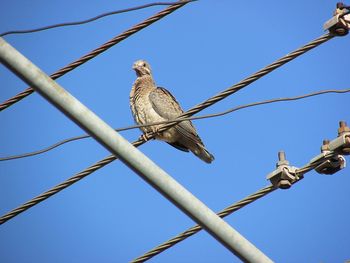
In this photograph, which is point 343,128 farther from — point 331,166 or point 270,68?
point 270,68

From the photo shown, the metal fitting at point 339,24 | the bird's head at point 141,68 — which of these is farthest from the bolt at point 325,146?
the bird's head at point 141,68

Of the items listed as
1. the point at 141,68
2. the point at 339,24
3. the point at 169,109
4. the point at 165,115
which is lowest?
the point at 339,24

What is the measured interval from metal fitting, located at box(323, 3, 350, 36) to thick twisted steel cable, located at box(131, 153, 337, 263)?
1.03 m

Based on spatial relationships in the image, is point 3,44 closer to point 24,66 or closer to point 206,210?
point 24,66

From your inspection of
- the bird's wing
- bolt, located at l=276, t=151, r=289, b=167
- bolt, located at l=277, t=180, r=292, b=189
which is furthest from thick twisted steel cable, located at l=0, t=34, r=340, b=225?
the bird's wing

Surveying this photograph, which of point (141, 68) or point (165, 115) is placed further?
point (141, 68)

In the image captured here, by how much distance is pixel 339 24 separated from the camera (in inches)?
231

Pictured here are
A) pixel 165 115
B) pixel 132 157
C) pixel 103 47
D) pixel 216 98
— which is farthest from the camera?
pixel 165 115

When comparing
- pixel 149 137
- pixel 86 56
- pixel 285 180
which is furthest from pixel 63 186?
pixel 149 137

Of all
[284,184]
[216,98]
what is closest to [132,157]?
[284,184]

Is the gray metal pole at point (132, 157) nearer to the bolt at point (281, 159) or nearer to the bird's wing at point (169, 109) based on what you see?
the bolt at point (281, 159)

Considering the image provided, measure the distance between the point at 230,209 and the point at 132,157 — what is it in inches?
62.2

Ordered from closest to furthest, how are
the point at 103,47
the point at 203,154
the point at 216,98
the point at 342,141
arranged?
the point at 342,141 < the point at 216,98 < the point at 103,47 < the point at 203,154

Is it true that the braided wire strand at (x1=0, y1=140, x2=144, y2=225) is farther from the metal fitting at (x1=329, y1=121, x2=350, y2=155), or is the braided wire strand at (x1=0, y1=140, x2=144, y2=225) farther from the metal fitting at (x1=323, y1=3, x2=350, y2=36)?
the metal fitting at (x1=323, y1=3, x2=350, y2=36)
